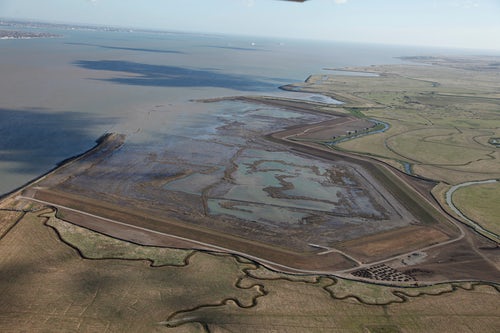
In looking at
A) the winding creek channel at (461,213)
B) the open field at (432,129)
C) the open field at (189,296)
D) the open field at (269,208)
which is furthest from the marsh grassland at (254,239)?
the open field at (432,129)

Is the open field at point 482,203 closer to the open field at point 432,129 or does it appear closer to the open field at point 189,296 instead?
the open field at point 432,129

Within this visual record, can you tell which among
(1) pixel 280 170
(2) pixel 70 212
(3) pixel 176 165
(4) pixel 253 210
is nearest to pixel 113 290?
(2) pixel 70 212

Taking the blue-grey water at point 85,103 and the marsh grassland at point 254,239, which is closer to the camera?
the marsh grassland at point 254,239

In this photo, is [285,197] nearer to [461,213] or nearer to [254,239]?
[254,239]

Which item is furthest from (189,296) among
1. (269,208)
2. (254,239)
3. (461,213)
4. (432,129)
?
(432,129)

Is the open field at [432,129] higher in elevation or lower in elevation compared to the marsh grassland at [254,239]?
higher

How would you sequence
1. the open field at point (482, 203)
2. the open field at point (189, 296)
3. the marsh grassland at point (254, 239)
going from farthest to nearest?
the open field at point (482, 203)
the marsh grassland at point (254, 239)
the open field at point (189, 296)

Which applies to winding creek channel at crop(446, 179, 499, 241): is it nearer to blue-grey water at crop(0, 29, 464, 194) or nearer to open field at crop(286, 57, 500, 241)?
open field at crop(286, 57, 500, 241)

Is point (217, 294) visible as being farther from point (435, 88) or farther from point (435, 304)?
point (435, 88)

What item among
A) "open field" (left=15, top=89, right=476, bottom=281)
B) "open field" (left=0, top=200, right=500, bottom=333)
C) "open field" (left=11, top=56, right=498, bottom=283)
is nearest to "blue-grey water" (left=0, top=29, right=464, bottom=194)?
"open field" (left=11, top=56, right=498, bottom=283)
